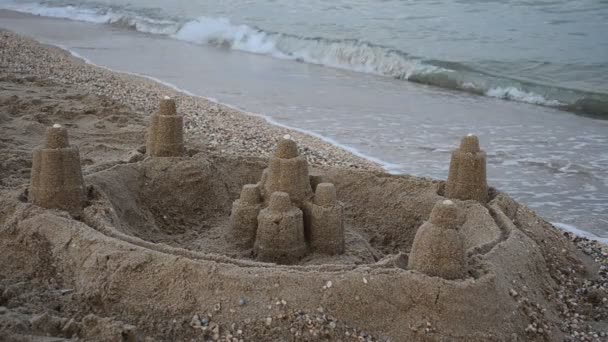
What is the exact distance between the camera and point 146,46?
1969cm

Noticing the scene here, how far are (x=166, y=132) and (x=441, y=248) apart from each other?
2.68 metres

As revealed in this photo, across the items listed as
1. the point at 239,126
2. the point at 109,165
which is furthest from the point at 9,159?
the point at 239,126

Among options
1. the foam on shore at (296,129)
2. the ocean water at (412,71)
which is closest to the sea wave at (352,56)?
the ocean water at (412,71)

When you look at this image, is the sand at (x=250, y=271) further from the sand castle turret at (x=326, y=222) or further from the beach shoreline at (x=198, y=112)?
the beach shoreline at (x=198, y=112)

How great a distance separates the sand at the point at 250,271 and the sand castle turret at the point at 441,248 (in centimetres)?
9

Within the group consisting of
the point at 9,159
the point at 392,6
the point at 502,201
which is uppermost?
the point at 392,6

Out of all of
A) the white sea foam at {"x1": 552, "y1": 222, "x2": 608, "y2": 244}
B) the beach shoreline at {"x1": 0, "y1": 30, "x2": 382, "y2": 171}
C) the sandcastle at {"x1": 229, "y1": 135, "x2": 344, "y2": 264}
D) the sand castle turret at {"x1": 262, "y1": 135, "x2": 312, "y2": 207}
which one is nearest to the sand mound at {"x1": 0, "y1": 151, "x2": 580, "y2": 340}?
the sandcastle at {"x1": 229, "y1": 135, "x2": 344, "y2": 264}

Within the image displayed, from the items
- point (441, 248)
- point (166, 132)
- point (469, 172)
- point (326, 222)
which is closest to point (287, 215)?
point (326, 222)

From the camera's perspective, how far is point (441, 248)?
→ 3.62m

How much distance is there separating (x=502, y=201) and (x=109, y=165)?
300 centimetres

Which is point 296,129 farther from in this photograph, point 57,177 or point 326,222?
point 57,177

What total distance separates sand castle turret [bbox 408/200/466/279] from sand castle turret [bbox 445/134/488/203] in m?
1.29

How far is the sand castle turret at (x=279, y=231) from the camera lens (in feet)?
14.3

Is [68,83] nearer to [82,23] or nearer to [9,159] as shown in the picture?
[9,159]
